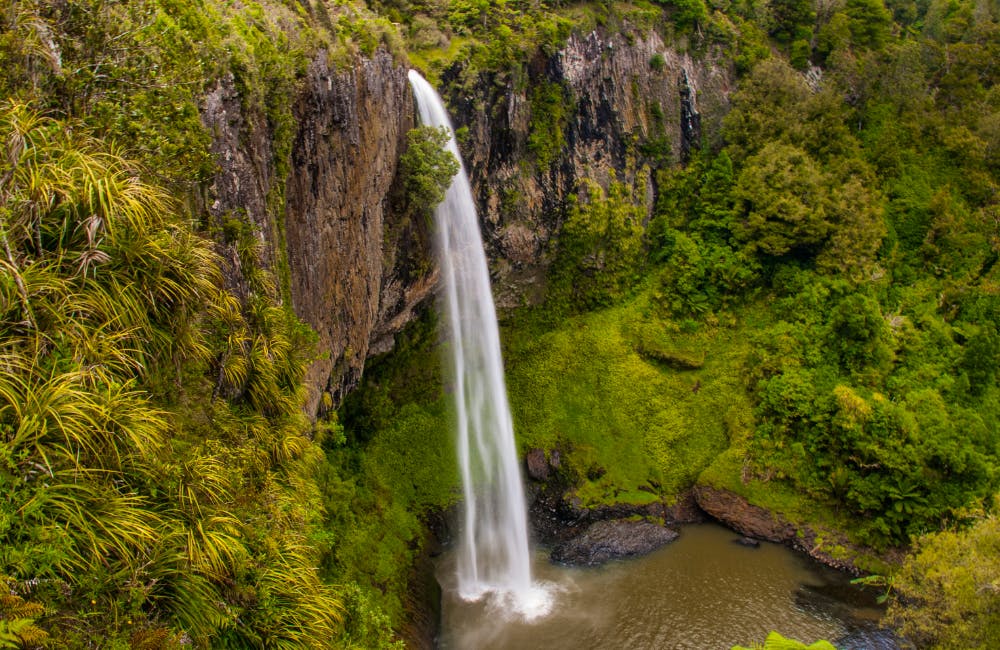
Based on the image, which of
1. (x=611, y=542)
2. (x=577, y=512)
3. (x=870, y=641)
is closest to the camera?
(x=870, y=641)

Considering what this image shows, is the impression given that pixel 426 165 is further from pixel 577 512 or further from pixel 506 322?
pixel 577 512

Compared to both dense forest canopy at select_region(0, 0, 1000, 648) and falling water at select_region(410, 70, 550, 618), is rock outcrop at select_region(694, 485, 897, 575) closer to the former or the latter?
dense forest canopy at select_region(0, 0, 1000, 648)

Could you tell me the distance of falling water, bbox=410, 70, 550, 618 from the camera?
54.2 ft

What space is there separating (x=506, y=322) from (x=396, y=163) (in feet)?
28.0

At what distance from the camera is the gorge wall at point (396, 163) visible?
30.4 ft

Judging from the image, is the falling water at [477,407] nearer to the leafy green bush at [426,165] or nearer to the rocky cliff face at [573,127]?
the leafy green bush at [426,165]

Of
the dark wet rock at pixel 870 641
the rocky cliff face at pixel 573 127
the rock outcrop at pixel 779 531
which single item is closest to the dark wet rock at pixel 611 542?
the rock outcrop at pixel 779 531

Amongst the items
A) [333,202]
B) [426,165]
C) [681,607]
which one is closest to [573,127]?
[426,165]

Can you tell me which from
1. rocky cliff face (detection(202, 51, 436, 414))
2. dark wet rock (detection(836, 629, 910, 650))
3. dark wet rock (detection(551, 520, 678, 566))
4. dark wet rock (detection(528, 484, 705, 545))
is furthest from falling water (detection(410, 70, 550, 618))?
dark wet rock (detection(836, 629, 910, 650))

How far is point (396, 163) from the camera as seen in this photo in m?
15.1

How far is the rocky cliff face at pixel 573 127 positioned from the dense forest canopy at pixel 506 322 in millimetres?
337

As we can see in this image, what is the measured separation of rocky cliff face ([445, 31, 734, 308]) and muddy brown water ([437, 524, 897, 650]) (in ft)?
33.1

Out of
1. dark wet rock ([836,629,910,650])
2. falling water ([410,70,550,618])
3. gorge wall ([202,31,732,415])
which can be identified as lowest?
dark wet rock ([836,629,910,650])

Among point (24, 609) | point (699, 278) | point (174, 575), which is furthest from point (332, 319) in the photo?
point (699, 278)
